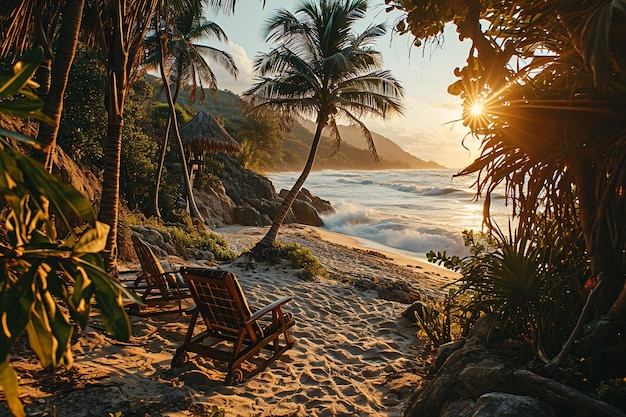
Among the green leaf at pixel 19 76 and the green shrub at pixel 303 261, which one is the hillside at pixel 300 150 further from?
the green leaf at pixel 19 76

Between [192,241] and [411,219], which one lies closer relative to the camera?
[192,241]

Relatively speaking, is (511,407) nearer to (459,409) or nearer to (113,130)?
(459,409)

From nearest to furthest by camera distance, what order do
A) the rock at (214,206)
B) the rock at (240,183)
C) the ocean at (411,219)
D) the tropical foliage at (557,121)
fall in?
the tropical foliage at (557,121), the rock at (214,206), the ocean at (411,219), the rock at (240,183)

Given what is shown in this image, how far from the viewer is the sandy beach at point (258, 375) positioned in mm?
2773

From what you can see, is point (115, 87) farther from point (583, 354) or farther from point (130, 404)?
point (583, 354)

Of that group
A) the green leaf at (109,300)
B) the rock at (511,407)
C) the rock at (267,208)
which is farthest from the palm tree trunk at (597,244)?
the rock at (267,208)

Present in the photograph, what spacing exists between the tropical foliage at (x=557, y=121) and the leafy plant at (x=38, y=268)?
2.53 meters

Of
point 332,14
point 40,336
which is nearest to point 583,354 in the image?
point 40,336

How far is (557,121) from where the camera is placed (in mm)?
2580

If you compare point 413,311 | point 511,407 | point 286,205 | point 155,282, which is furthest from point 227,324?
point 286,205

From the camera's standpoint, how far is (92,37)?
6.71 meters

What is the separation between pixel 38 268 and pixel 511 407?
2.28 metres

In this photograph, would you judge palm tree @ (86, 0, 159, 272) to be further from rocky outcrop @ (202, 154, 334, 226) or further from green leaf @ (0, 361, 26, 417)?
rocky outcrop @ (202, 154, 334, 226)

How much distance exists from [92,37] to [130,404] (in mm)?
6412
